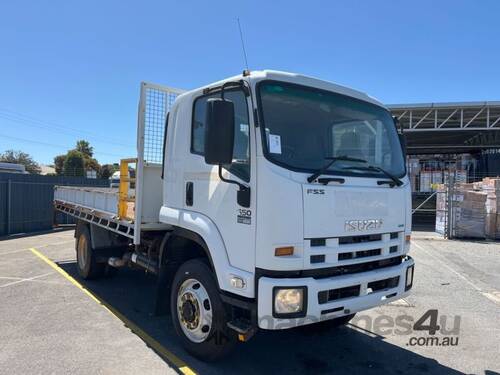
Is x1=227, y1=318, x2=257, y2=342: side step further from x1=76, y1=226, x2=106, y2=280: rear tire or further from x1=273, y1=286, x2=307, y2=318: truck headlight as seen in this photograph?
x1=76, y1=226, x2=106, y2=280: rear tire

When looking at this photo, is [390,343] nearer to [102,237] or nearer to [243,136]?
[243,136]

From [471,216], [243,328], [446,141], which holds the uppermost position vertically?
[446,141]

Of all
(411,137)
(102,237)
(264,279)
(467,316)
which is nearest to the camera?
(264,279)

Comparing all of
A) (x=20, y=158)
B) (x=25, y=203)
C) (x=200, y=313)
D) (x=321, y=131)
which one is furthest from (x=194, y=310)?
(x=20, y=158)

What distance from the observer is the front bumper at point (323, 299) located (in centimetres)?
331

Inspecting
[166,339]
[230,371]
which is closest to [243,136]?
[230,371]

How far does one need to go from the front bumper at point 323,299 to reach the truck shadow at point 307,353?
0.81 metres

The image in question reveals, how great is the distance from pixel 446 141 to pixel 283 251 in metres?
30.6

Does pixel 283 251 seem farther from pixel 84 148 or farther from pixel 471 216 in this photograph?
pixel 84 148

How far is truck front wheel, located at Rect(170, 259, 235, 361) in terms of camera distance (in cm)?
386

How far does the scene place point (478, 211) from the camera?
1370 cm

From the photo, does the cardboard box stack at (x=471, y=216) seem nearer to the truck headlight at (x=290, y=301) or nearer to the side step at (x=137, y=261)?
the side step at (x=137, y=261)

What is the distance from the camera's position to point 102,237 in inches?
277

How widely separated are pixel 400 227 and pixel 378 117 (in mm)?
1234
